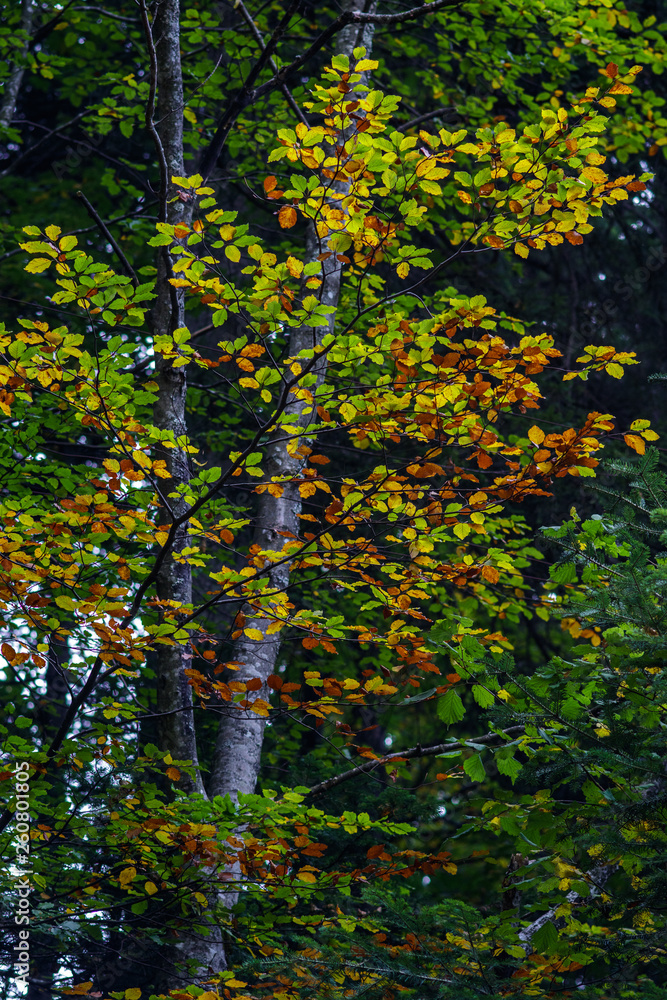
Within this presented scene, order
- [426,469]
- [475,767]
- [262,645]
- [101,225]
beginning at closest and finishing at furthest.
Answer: [475,767] → [426,469] → [101,225] → [262,645]

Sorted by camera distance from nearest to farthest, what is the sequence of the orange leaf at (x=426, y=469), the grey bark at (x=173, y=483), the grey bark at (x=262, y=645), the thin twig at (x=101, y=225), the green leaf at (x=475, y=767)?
the green leaf at (x=475, y=767) < the orange leaf at (x=426, y=469) < the thin twig at (x=101, y=225) < the grey bark at (x=173, y=483) < the grey bark at (x=262, y=645)

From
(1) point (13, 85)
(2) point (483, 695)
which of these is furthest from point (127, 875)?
(1) point (13, 85)

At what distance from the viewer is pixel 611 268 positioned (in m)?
9.23

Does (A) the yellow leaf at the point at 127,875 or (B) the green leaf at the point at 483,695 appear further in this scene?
(A) the yellow leaf at the point at 127,875

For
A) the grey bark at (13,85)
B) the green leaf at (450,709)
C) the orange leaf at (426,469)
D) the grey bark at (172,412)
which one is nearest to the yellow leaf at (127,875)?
the grey bark at (172,412)

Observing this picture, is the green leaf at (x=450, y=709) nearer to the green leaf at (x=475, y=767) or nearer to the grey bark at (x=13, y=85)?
the green leaf at (x=475, y=767)

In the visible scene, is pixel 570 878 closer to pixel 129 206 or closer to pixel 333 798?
pixel 333 798

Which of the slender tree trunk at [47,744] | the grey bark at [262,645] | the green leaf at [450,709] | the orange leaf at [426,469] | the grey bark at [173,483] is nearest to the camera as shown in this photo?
the green leaf at [450,709]

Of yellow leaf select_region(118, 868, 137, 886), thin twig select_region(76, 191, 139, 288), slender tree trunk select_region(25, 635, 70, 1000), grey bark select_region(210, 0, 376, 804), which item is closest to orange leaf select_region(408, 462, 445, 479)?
grey bark select_region(210, 0, 376, 804)

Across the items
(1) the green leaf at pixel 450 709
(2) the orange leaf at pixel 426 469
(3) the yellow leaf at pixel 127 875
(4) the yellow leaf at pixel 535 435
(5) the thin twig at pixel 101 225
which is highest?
(5) the thin twig at pixel 101 225

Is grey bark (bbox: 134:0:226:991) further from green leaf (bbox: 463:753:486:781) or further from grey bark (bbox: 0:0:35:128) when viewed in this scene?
grey bark (bbox: 0:0:35:128)

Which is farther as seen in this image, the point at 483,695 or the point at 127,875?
the point at 127,875

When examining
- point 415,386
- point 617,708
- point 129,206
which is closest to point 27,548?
point 415,386

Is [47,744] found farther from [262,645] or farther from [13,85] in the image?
[13,85]
